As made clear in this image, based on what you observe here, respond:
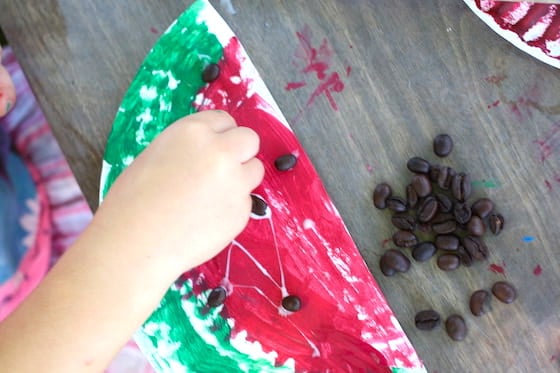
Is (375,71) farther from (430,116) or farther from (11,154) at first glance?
(11,154)

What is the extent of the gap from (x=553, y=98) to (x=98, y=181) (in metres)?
0.67

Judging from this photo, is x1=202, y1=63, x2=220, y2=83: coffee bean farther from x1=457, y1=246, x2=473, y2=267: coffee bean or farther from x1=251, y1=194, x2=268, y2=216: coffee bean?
x1=457, y1=246, x2=473, y2=267: coffee bean

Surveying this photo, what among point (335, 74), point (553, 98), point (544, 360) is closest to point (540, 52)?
point (553, 98)

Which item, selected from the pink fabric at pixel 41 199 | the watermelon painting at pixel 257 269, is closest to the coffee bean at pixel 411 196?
the watermelon painting at pixel 257 269

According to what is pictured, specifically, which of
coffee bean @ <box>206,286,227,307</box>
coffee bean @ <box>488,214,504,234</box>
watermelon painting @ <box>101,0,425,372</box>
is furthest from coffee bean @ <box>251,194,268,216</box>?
coffee bean @ <box>488,214,504,234</box>

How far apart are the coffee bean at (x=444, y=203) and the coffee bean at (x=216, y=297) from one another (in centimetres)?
34

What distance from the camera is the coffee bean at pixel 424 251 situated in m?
0.80

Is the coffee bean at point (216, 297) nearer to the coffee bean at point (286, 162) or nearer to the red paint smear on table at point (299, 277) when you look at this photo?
the red paint smear on table at point (299, 277)

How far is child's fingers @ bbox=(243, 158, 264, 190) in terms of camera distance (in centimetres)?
73

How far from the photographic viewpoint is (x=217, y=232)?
71cm

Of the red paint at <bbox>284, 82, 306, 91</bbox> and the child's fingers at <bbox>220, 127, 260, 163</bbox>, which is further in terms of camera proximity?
the red paint at <bbox>284, 82, 306, 91</bbox>

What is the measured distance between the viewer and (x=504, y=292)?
802 mm

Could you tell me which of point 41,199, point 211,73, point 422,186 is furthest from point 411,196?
point 41,199

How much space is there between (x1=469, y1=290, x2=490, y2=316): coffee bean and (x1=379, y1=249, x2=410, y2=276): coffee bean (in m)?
0.10
